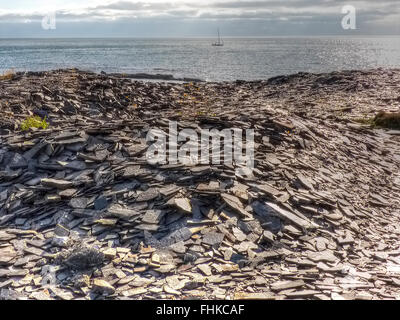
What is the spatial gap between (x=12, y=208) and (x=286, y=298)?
6.23 meters

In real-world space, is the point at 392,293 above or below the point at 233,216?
below

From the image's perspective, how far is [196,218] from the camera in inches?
322

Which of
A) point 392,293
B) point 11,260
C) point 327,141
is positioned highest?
point 327,141

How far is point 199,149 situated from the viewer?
10.7 metres

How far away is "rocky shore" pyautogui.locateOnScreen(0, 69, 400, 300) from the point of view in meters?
6.61

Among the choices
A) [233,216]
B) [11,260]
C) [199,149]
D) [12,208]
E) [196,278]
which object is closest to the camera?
[196,278]

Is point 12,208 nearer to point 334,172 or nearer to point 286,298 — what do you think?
point 286,298

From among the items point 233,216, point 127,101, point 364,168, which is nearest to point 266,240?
point 233,216

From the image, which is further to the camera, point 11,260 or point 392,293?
point 11,260

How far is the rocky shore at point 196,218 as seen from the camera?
6609 mm

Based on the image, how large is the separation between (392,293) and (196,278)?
10.7 ft

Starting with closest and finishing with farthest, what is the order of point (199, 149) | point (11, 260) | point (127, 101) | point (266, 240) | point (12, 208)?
point (11, 260) < point (266, 240) < point (12, 208) < point (199, 149) < point (127, 101)

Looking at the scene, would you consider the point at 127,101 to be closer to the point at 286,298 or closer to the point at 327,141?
the point at 327,141

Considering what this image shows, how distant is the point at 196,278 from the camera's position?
6.59 metres
